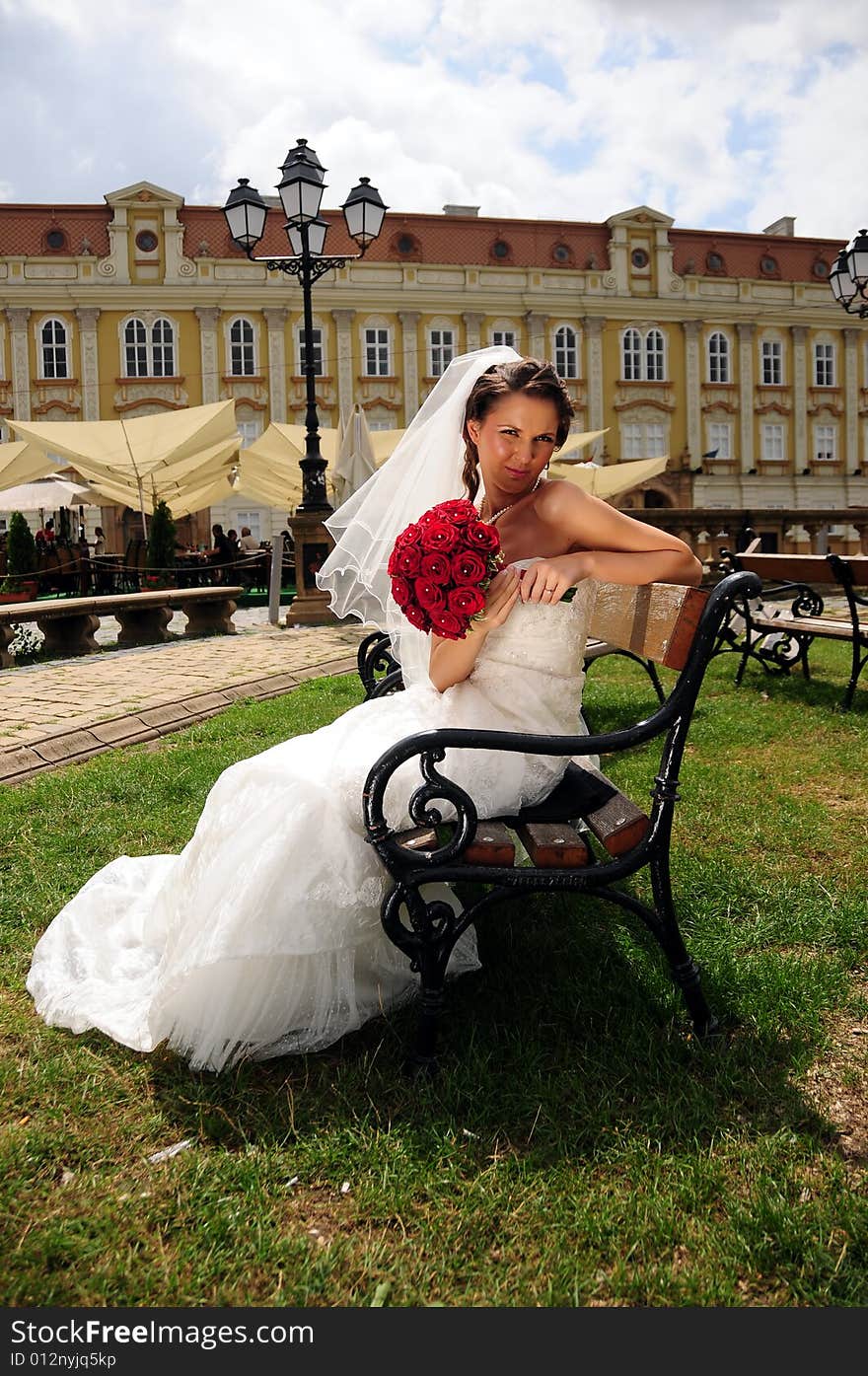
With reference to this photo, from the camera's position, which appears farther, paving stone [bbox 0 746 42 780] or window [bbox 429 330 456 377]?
window [bbox 429 330 456 377]

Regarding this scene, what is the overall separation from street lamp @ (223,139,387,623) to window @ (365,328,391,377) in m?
24.6

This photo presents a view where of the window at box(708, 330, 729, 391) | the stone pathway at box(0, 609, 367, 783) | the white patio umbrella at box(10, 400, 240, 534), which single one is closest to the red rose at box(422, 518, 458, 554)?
the stone pathway at box(0, 609, 367, 783)

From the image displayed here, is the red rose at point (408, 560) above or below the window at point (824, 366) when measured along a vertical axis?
below

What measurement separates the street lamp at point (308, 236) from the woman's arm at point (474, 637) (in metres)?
9.92

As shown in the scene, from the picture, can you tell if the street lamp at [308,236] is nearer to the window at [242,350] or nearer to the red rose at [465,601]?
the red rose at [465,601]

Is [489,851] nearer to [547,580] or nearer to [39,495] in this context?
[547,580]

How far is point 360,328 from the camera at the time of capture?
3766 cm

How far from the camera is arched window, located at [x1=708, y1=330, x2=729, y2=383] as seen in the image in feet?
133

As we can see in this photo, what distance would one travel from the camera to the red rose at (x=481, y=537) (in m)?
2.37

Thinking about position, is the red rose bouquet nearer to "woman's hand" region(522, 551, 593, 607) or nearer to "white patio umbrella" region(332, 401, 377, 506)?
"woman's hand" region(522, 551, 593, 607)

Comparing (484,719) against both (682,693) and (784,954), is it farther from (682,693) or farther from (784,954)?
(784,954)

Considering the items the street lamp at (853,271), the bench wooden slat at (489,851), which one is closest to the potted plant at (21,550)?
the street lamp at (853,271)

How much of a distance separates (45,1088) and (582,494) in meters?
2.03

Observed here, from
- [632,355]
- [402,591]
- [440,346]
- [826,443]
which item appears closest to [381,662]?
[402,591]
